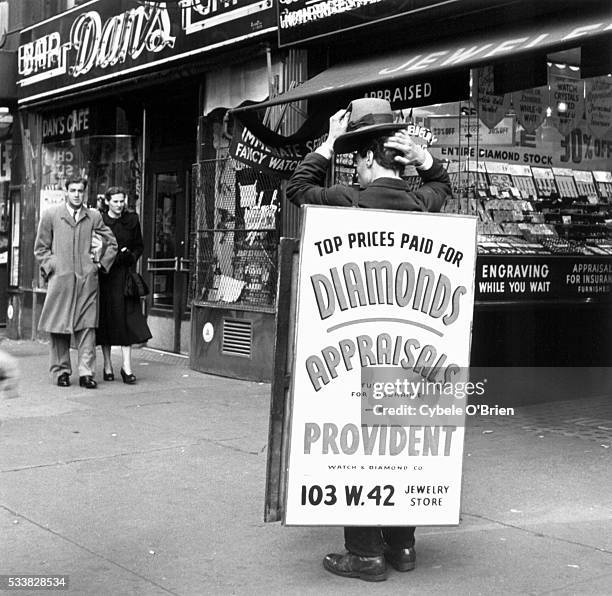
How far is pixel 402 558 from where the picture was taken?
14.7 ft

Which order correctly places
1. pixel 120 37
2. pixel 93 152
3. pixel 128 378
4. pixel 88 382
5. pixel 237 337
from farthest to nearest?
1. pixel 93 152
2. pixel 120 37
3. pixel 237 337
4. pixel 128 378
5. pixel 88 382

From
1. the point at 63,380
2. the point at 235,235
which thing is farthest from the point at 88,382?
the point at 235,235

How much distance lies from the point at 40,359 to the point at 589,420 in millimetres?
6581

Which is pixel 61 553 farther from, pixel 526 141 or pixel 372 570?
pixel 526 141

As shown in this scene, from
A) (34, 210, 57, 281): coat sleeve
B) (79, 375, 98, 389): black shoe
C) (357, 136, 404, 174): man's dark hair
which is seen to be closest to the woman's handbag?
(34, 210, 57, 281): coat sleeve

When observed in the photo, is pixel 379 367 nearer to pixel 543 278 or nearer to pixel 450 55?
pixel 450 55

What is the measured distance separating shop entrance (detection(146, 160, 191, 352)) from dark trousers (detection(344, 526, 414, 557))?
761 centimetres

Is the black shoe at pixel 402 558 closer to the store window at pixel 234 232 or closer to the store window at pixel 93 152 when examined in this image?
the store window at pixel 234 232

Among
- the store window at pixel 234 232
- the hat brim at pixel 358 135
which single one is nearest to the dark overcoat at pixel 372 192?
the hat brim at pixel 358 135

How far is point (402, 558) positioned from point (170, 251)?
8380 mm

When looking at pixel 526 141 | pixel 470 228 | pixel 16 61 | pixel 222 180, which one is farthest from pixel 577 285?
pixel 16 61

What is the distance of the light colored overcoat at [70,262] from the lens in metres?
9.48

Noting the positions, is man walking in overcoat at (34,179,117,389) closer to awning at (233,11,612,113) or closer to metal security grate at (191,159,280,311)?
metal security grate at (191,159,280,311)

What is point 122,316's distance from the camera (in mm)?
9828
